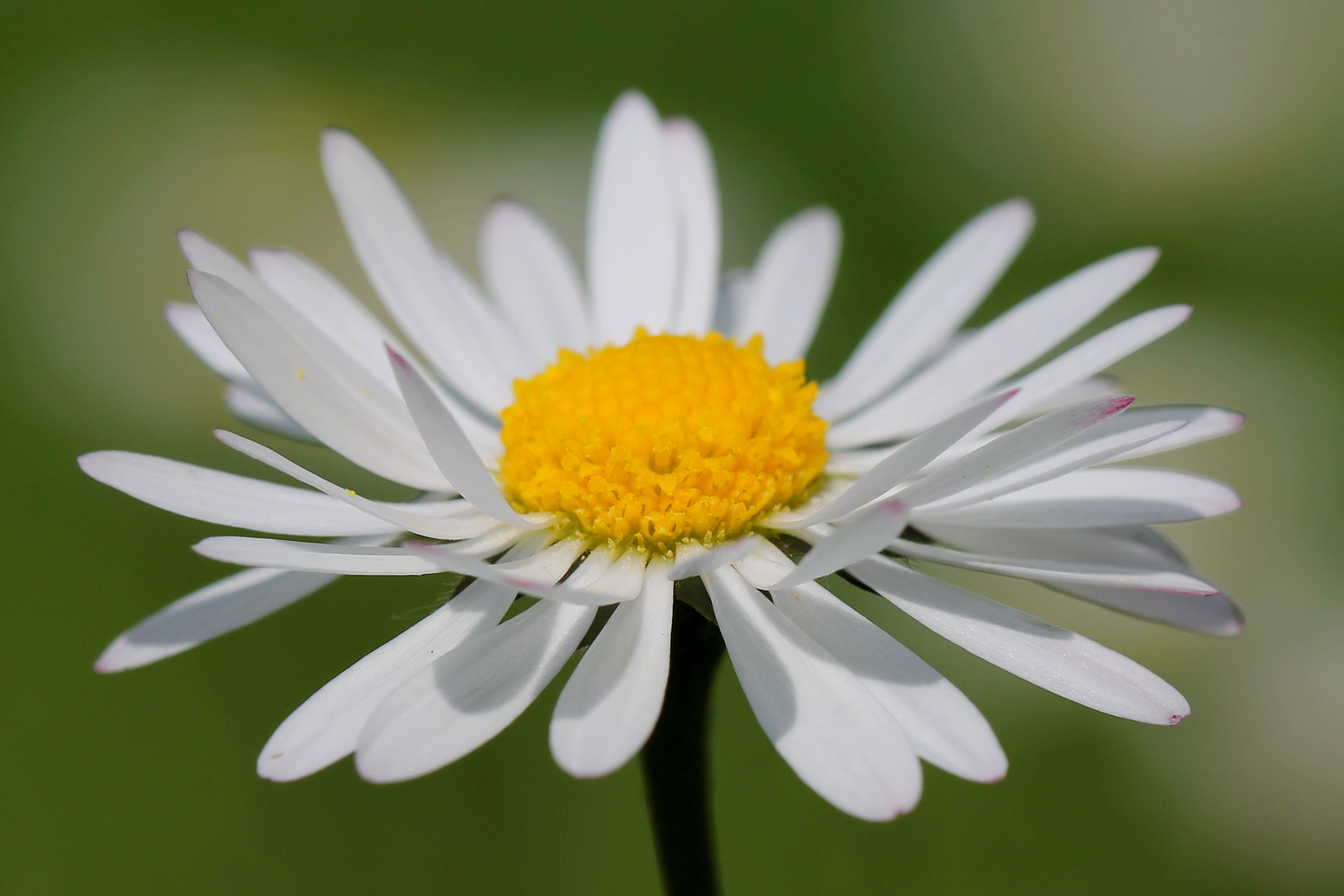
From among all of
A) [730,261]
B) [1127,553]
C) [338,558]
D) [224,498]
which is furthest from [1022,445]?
[730,261]

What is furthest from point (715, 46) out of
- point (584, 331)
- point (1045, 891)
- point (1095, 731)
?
point (1045, 891)

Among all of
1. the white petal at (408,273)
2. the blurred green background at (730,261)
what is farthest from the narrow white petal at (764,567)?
the blurred green background at (730,261)

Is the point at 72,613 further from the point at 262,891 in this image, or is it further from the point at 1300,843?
the point at 1300,843

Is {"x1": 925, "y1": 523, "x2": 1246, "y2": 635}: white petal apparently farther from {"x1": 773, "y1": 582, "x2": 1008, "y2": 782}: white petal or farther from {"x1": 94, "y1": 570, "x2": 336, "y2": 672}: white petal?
{"x1": 94, "y1": 570, "x2": 336, "y2": 672}: white petal

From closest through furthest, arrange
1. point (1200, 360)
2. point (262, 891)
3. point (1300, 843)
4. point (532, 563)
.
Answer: point (532, 563), point (262, 891), point (1300, 843), point (1200, 360)

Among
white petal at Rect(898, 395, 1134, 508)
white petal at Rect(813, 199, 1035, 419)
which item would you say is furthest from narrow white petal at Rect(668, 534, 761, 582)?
white petal at Rect(813, 199, 1035, 419)

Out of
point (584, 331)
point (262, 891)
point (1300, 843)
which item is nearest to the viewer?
point (584, 331)

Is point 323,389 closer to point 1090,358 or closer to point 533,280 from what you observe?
point 533,280
